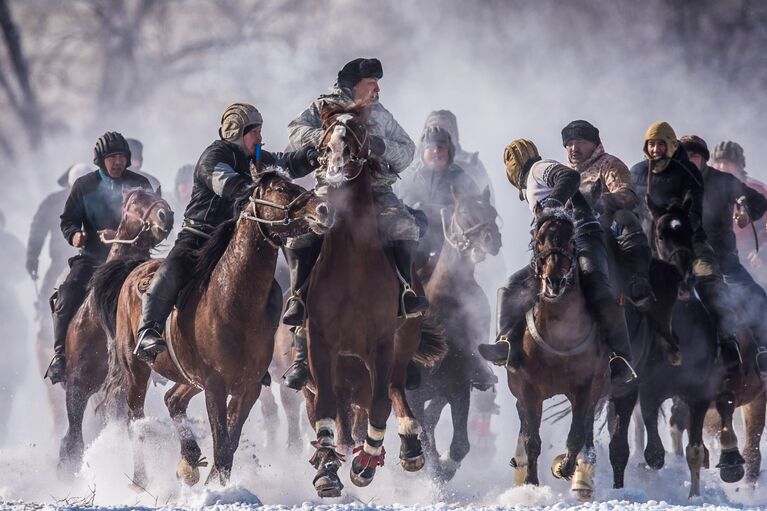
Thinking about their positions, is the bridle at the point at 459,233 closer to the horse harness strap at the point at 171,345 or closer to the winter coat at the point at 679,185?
the winter coat at the point at 679,185

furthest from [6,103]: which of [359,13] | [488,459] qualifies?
[488,459]

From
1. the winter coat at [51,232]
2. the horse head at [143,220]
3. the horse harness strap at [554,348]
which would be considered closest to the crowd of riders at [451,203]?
the horse harness strap at [554,348]

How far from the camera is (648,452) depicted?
1194 cm

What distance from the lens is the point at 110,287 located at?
1170 cm

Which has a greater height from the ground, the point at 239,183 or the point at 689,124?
the point at 689,124

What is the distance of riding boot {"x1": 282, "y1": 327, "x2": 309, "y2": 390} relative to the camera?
9.96 metres

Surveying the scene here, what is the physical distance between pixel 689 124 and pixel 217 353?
43.1 feet

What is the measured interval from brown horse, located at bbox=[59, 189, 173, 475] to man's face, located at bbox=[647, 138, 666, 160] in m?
3.98

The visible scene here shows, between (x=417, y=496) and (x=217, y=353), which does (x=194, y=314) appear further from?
(x=417, y=496)

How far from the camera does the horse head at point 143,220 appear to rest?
1190 cm

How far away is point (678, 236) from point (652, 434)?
1671mm

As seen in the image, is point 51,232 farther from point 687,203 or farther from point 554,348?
point 554,348

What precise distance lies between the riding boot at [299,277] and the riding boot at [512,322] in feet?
4.75

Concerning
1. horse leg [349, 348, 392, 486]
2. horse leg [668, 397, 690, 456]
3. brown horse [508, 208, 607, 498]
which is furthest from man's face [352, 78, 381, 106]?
horse leg [668, 397, 690, 456]
